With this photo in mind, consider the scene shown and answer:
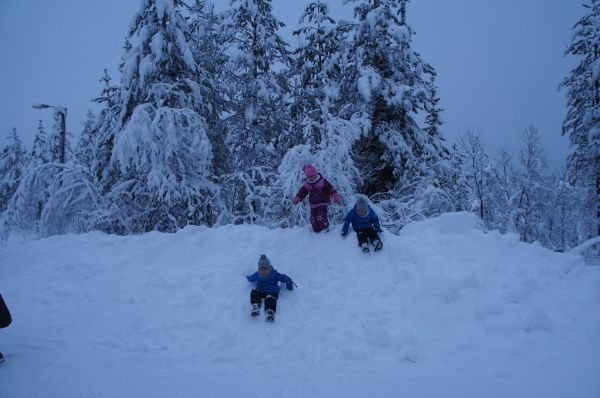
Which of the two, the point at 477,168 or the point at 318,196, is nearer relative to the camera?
the point at 318,196

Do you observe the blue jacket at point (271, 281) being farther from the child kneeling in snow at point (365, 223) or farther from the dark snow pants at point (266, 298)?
the child kneeling in snow at point (365, 223)

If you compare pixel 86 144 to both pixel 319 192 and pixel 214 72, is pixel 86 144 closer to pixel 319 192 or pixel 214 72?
pixel 214 72

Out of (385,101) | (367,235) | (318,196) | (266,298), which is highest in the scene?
(385,101)

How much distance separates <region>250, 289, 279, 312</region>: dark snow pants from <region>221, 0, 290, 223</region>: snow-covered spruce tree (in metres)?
6.16

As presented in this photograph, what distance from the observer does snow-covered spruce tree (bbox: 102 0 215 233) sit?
29.5 ft

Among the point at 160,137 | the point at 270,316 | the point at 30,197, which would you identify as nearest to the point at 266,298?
the point at 270,316

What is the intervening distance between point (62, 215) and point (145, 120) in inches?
141

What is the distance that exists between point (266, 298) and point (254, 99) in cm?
855

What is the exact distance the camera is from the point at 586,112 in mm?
13258

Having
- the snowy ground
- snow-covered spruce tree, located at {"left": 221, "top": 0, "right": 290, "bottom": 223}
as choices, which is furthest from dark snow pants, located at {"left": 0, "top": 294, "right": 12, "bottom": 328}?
snow-covered spruce tree, located at {"left": 221, "top": 0, "right": 290, "bottom": 223}

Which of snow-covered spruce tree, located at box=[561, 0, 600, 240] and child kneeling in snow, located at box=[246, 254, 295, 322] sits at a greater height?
snow-covered spruce tree, located at box=[561, 0, 600, 240]

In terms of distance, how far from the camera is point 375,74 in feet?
31.0

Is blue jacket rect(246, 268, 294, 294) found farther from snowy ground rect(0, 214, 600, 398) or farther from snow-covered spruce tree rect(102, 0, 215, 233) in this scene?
snow-covered spruce tree rect(102, 0, 215, 233)

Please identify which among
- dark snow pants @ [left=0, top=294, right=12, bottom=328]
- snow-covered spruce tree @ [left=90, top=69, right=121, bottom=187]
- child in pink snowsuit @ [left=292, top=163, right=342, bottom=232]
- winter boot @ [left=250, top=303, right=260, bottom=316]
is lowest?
dark snow pants @ [left=0, top=294, right=12, bottom=328]
